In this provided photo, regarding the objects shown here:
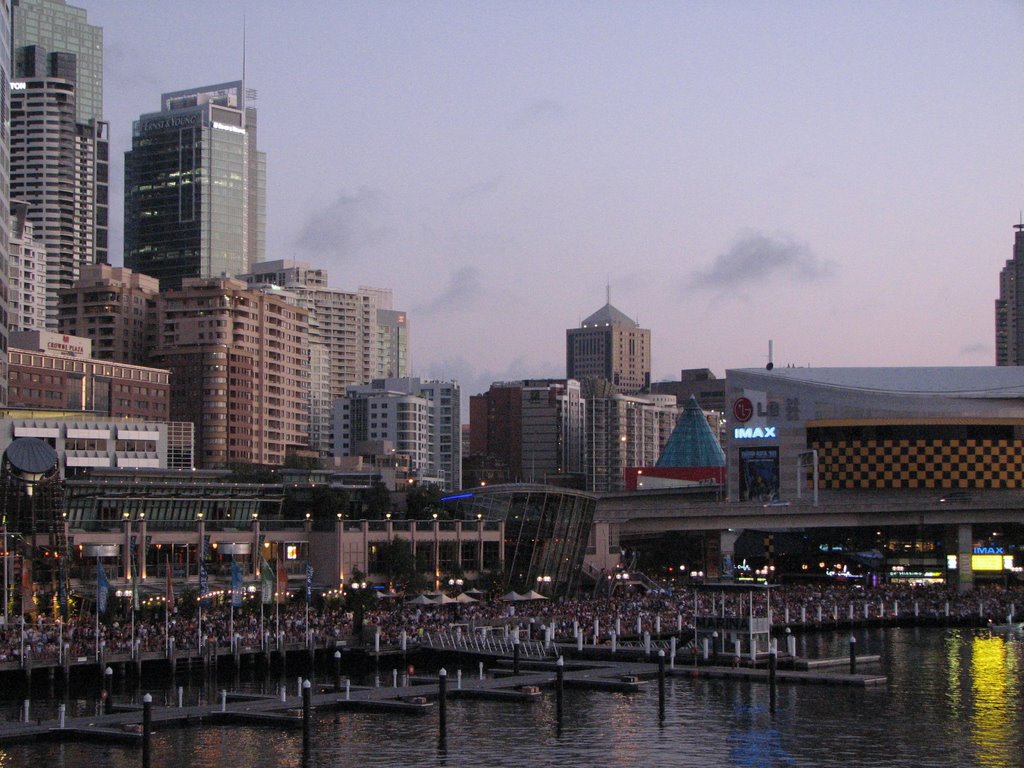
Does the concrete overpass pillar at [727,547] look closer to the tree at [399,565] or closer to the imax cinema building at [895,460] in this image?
the imax cinema building at [895,460]

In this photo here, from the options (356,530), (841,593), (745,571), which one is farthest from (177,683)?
(745,571)

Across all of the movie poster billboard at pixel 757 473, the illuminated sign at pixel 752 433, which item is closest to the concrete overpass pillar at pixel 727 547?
the movie poster billboard at pixel 757 473

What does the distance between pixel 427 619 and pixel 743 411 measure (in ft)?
306

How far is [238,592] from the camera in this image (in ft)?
313

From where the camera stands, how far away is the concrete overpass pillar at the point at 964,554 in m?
167

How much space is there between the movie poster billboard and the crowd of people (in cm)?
4401

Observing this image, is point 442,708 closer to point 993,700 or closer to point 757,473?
point 993,700

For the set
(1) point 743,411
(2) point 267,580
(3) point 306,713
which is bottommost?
(3) point 306,713

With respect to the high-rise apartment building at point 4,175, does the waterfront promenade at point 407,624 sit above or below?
below

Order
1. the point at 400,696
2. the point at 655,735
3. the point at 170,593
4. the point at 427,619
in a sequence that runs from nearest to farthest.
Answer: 1. the point at 655,735
2. the point at 400,696
3. the point at 170,593
4. the point at 427,619

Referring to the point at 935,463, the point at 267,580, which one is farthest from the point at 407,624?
the point at 935,463

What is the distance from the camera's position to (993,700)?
82.0 meters

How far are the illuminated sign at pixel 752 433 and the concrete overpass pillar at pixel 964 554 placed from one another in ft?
→ 95.5

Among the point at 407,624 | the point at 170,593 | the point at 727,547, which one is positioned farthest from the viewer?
the point at 727,547
